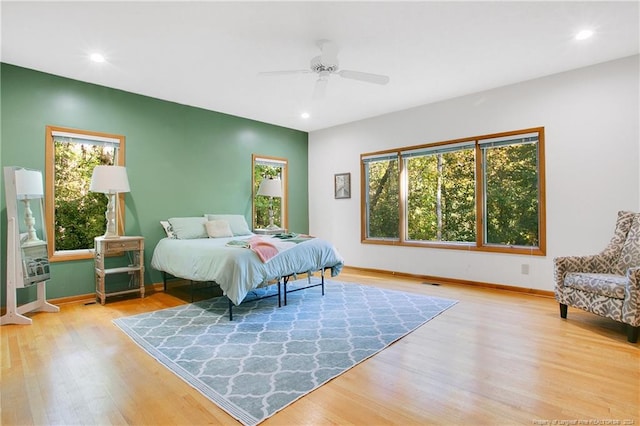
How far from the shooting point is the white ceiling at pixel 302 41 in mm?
2672

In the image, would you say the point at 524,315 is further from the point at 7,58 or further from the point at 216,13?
the point at 7,58

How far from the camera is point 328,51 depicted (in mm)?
3139

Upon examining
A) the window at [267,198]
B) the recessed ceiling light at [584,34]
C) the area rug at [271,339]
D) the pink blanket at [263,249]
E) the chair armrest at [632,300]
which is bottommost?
the area rug at [271,339]

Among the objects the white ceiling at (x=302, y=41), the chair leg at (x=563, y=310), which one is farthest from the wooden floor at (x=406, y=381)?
the white ceiling at (x=302, y=41)

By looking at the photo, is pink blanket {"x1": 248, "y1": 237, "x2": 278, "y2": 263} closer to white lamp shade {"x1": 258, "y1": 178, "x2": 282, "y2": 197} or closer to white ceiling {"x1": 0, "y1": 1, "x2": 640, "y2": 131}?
white ceiling {"x1": 0, "y1": 1, "x2": 640, "y2": 131}

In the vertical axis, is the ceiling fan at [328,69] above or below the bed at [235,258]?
above

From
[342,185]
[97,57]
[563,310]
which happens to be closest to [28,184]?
[97,57]

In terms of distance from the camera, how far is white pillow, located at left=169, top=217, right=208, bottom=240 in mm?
4566

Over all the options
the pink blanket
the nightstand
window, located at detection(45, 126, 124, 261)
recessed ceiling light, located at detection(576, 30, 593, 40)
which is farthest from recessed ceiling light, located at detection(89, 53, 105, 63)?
recessed ceiling light, located at detection(576, 30, 593, 40)

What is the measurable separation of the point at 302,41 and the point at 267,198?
11.3 feet

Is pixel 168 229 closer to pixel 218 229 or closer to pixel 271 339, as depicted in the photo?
pixel 218 229

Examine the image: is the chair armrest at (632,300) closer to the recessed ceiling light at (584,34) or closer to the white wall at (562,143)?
the white wall at (562,143)

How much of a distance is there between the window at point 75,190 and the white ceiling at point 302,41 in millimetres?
760

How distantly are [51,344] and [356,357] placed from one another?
2.50 m
